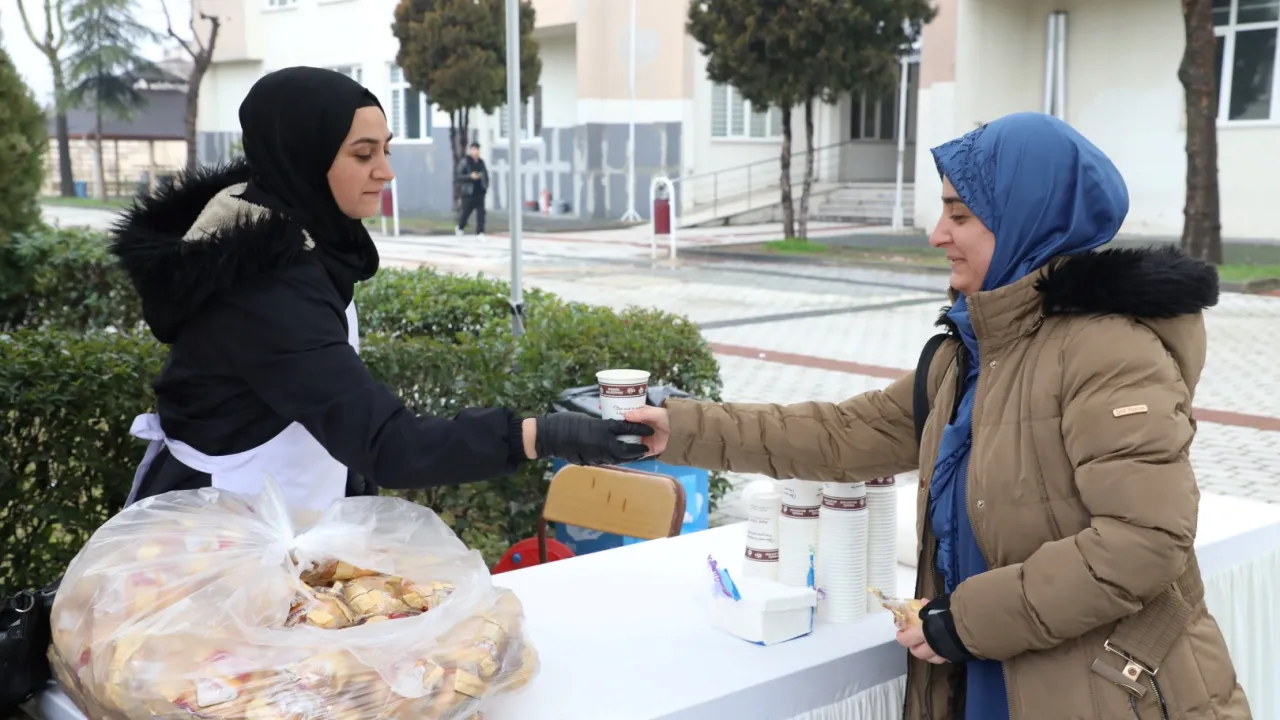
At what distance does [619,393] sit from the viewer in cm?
223

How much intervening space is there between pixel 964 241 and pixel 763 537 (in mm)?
700

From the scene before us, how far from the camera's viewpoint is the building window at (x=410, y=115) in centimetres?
2903

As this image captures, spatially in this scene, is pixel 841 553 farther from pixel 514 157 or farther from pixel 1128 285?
pixel 514 157

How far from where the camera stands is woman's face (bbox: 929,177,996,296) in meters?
1.93

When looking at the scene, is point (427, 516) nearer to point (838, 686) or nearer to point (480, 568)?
point (480, 568)

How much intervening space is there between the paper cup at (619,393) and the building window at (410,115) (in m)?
27.7

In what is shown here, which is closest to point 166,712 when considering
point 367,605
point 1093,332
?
point 367,605

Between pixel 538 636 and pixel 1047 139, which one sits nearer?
pixel 1047 139

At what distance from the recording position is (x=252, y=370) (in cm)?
187

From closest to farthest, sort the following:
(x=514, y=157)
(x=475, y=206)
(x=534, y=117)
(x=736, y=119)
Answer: (x=514, y=157), (x=475, y=206), (x=736, y=119), (x=534, y=117)

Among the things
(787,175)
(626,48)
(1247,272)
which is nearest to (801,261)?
(787,175)

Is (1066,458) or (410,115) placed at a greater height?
(410,115)

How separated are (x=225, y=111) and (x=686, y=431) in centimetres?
3638

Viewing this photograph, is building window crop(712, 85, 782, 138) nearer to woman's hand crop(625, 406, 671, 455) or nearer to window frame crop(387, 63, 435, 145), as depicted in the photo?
window frame crop(387, 63, 435, 145)
